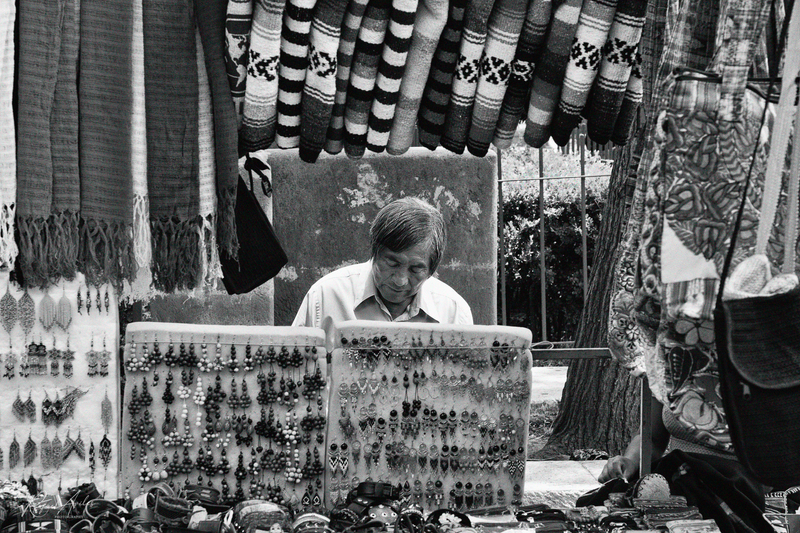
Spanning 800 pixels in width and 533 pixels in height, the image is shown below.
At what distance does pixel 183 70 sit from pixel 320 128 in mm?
369

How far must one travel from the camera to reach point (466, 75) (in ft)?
7.50

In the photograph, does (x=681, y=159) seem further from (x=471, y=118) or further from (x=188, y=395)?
(x=188, y=395)

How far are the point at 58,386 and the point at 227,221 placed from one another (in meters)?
0.61

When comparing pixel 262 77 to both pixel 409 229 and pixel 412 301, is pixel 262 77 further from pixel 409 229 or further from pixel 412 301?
pixel 412 301

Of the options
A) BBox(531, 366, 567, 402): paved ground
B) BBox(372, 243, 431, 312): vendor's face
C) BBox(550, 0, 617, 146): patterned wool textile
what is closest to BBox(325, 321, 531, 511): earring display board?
BBox(550, 0, 617, 146): patterned wool textile

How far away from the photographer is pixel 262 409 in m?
2.27

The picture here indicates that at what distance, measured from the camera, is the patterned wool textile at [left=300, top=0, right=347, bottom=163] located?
2.16 metres

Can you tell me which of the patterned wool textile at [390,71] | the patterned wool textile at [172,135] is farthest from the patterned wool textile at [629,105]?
the patterned wool textile at [172,135]

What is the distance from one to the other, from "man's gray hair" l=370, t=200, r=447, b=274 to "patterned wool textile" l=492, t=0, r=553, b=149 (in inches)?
31.1

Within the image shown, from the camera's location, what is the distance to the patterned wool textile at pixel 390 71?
85.0 inches

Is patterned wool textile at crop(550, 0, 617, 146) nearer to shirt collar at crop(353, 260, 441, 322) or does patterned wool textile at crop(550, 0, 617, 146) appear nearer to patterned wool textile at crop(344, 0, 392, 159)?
patterned wool textile at crop(344, 0, 392, 159)

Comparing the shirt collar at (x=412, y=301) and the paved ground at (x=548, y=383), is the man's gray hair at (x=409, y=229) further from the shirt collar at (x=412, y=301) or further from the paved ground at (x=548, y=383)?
the paved ground at (x=548, y=383)

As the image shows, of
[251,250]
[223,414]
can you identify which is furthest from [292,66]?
[223,414]

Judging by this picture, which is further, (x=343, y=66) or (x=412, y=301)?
(x=412, y=301)
